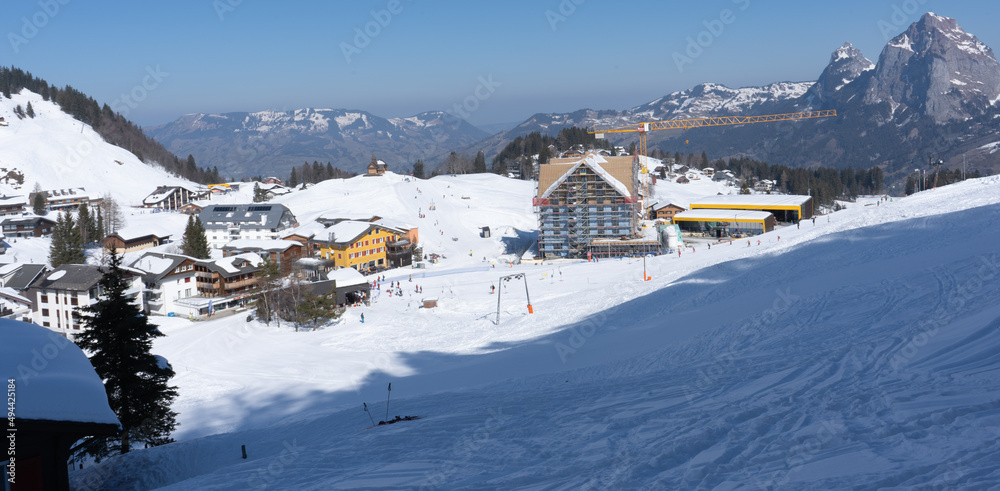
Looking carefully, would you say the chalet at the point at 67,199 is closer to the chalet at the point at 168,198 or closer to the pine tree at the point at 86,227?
the chalet at the point at 168,198

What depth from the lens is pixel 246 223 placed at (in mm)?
52094

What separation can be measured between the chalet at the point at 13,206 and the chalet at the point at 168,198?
40.8 feet

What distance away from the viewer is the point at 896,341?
8.96m

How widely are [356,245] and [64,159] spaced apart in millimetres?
56328

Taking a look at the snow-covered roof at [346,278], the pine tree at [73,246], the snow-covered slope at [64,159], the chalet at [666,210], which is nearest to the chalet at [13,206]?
the snow-covered slope at [64,159]

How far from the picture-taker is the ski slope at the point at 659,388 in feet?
18.5

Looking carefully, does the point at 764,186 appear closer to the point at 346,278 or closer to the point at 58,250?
the point at 346,278

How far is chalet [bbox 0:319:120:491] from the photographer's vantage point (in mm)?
4270

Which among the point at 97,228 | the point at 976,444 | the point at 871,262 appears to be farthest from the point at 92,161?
the point at 976,444

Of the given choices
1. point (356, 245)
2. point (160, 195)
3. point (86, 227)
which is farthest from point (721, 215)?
point (160, 195)

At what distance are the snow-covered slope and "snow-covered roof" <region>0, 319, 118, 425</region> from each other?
246 ft

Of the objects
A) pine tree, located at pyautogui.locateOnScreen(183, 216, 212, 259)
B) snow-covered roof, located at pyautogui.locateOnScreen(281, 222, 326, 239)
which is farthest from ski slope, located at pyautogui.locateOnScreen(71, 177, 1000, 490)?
snow-covered roof, located at pyautogui.locateOnScreen(281, 222, 326, 239)

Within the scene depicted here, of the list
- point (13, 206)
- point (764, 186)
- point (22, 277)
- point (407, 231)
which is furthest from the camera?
point (764, 186)

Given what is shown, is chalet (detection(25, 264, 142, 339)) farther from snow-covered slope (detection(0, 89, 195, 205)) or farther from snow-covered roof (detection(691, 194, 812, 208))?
snow-covered roof (detection(691, 194, 812, 208))
